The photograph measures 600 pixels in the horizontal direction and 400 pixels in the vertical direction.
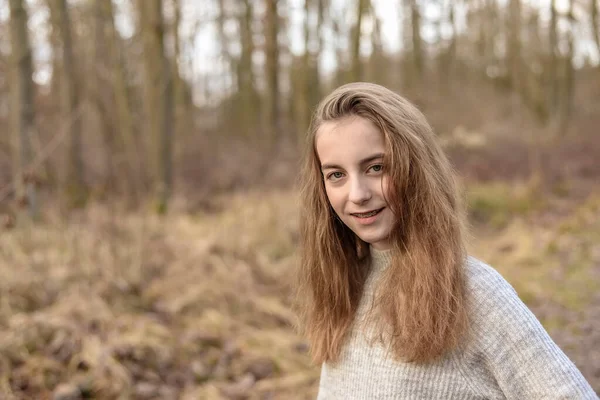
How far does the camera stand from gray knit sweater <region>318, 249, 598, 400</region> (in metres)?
1.30

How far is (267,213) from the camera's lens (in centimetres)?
698

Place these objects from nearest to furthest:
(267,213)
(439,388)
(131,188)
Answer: (439,388) < (267,213) < (131,188)

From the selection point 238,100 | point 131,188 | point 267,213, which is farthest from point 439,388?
point 238,100

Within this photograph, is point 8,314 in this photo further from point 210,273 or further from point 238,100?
point 238,100

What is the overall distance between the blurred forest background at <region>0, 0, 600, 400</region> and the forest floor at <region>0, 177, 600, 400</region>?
0.02 m

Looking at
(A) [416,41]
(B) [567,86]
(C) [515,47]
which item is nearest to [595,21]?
(C) [515,47]

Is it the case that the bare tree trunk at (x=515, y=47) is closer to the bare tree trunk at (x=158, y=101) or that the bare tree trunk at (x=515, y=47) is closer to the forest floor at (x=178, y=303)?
the forest floor at (x=178, y=303)

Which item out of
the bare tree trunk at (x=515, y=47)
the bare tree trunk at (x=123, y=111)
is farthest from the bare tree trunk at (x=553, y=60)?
the bare tree trunk at (x=123, y=111)

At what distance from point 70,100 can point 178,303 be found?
17.3 feet

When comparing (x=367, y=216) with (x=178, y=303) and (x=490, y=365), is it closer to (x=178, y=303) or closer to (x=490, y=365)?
(x=490, y=365)

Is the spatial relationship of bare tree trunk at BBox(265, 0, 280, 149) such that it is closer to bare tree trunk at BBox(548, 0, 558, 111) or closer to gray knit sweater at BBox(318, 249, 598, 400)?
bare tree trunk at BBox(548, 0, 558, 111)

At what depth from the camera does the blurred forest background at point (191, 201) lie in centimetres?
400

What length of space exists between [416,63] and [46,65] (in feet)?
38.2

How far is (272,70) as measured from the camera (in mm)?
11820
